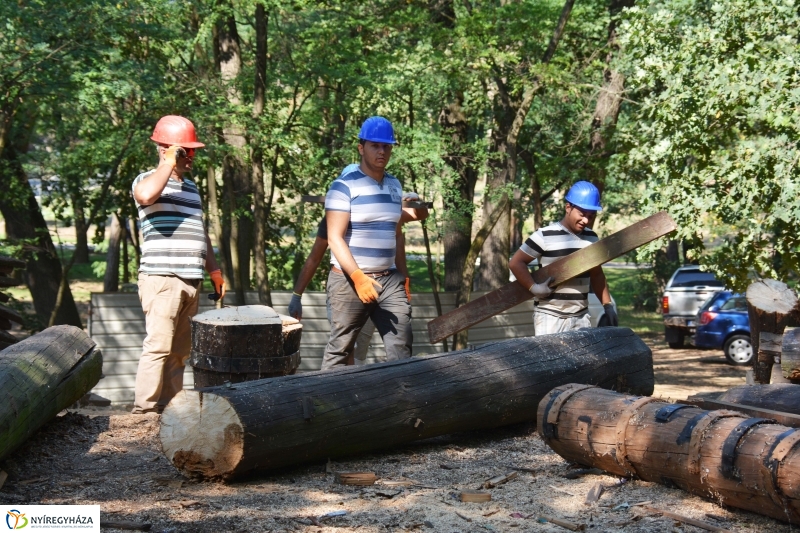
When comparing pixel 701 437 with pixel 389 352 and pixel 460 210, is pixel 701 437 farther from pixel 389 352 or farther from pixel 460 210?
pixel 460 210

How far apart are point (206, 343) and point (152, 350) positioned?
64 cm

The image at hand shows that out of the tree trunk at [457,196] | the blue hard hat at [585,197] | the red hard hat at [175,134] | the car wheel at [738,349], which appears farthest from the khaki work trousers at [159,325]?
the car wheel at [738,349]

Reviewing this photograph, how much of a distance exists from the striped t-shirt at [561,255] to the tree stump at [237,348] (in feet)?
6.96

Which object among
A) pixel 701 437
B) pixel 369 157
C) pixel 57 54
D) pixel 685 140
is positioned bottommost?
pixel 701 437

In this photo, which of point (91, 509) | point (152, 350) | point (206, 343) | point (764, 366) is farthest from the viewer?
point (764, 366)

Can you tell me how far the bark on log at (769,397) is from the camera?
592 centimetres

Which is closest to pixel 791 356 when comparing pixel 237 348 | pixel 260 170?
pixel 237 348

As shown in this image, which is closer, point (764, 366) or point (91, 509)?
point (91, 509)

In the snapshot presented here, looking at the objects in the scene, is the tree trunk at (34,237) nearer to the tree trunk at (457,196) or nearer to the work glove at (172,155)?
the tree trunk at (457,196)

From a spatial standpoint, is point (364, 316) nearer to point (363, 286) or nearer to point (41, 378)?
point (363, 286)

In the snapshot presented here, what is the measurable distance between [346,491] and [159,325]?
2.27 meters

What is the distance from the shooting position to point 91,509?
420 cm

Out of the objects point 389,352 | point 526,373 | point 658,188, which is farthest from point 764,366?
point 389,352

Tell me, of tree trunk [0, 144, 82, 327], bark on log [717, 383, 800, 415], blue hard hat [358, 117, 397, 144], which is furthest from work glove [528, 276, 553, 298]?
tree trunk [0, 144, 82, 327]
